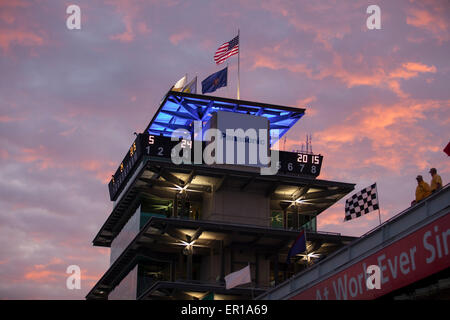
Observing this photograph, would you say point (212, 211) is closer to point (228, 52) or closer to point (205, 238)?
point (205, 238)

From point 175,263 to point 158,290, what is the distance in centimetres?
777

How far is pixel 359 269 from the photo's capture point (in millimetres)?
32812

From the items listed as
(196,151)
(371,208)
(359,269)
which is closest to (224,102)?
(196,151)

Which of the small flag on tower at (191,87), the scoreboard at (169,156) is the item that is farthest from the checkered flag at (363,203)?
the small flag on tower at (191,87)

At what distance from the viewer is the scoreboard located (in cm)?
7456

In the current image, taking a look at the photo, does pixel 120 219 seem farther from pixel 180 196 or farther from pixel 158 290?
pixel 158 290

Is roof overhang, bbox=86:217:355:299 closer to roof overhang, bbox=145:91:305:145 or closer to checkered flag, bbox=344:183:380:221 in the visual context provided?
roof overhang, bbox=145:91:305:145

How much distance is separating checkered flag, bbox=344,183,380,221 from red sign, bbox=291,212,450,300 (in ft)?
36.3

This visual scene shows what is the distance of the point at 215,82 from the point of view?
77.3m

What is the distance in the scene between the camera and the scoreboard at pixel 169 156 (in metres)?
74.6

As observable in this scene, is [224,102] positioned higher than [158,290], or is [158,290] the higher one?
[224,102]

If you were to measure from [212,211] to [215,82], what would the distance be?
584 inches

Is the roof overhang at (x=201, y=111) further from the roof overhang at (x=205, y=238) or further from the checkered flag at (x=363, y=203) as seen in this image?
the checkered flag at (x=363, y=203)

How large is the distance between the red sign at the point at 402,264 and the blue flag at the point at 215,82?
4418 centimetres
